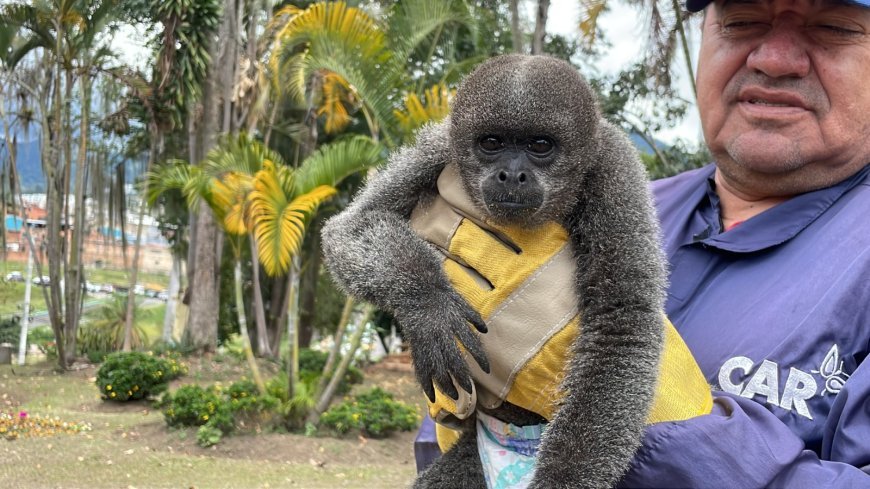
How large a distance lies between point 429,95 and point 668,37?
4.42 meters

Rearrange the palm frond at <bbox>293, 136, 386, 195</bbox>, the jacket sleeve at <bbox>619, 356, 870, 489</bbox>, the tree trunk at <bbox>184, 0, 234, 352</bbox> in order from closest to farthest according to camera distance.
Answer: the jacket sleeve at <bbox>619, 356, 870, 489</bbox> < the palm frond at <bbox>293, 136, 386, 195</bbox> < the tree trunk at <bbox>184, 0, 234, 352</bbox>

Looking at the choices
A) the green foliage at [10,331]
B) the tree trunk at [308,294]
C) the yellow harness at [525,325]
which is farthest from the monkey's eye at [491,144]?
the green foliage at [10,331]

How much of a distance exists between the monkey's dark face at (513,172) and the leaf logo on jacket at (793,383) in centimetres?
82

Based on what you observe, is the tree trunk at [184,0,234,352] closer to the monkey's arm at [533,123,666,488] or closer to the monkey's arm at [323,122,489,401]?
the monkey's arm at [323,122,489,401]

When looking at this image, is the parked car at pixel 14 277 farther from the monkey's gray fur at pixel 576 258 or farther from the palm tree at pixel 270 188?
the monkey's gray fur at pixel 576 258

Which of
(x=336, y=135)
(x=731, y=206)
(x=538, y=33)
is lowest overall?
(x=336, y=135)

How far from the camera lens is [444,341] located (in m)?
2.29

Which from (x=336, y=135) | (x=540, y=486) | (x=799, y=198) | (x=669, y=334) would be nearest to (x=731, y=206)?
(x=799, y=198)

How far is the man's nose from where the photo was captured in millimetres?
2463

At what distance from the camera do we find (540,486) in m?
2.19

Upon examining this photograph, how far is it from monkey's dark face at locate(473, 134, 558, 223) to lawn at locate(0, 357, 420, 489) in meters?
6.90

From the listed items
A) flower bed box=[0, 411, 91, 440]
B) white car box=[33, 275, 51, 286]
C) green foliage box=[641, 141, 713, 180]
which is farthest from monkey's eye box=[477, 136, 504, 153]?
white car box=[33, 275, 51, 286]

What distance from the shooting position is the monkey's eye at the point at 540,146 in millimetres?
2570

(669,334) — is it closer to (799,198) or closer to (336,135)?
(799,198)
